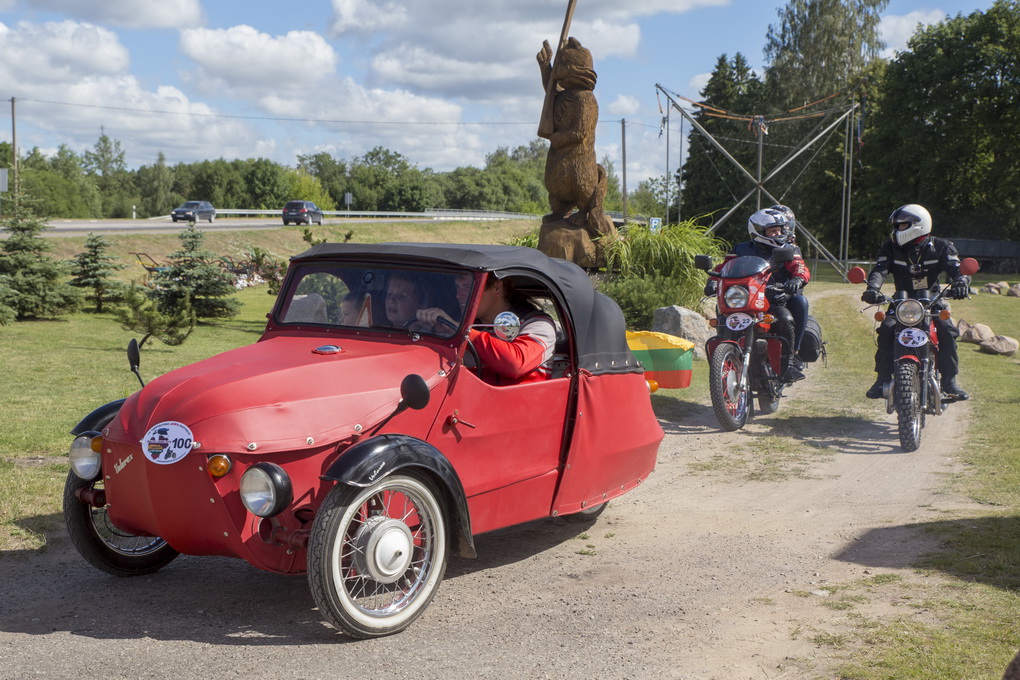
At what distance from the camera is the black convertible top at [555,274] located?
5.33 m

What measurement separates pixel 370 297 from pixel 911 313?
5.86 m

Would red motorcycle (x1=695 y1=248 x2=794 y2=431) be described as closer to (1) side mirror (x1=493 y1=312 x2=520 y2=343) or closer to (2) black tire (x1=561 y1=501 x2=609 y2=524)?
(2) black tire (x1=561 y1=501 x2=609 y2=524)

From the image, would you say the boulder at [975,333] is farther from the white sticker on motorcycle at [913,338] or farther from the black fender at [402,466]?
the black fender at [402,466]

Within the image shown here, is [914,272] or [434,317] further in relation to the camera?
[914,272]

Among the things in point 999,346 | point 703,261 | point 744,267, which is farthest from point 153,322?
point 999,346

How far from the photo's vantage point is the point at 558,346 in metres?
5.92

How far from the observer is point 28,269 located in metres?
19.0

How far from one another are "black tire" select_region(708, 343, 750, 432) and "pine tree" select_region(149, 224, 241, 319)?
1162 centimetres

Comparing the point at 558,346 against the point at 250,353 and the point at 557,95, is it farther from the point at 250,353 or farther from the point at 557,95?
the point at 557,95

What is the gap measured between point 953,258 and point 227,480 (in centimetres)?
788

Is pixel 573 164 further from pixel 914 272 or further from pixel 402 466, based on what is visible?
pixel 402 466

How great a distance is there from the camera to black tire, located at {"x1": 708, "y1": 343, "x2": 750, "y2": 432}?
31.4ft

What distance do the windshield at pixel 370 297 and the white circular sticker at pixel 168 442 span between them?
1331mm

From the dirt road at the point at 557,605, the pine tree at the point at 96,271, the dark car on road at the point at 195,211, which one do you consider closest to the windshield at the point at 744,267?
the dirt road at the point at 557,605
